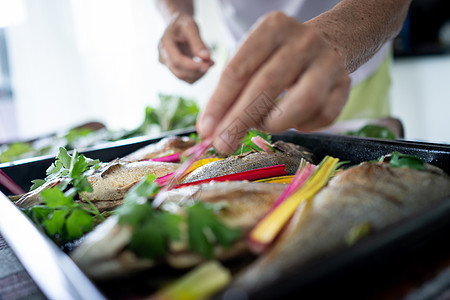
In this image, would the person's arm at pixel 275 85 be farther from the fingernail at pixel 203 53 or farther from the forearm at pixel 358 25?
the fingernail at pixel 203 53

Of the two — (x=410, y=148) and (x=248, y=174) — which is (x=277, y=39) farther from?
(x=410, y=148)

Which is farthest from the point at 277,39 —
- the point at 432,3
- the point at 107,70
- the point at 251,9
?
the point at 107,70

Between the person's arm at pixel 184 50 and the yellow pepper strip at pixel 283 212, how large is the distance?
948 millimetres

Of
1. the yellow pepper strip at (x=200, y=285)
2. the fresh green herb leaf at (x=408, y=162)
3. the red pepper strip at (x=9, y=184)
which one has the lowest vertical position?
the red pepper strip at (x=9, y=184)

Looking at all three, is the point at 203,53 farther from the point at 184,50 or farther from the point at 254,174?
the point at 254,174

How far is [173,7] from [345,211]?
1956 millimetres

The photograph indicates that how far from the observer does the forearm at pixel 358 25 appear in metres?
0.92

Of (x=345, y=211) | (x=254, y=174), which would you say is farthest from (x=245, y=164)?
(x=345, y=211)

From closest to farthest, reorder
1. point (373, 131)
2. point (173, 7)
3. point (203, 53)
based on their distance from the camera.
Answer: point (203, 53) < point (373, 131) < point (173, 7)

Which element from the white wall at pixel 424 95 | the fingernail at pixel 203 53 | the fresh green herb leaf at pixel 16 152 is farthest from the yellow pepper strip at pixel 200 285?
the white wall at pixel 424 95

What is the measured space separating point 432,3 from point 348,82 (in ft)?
16.0

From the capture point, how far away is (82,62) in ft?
22.1

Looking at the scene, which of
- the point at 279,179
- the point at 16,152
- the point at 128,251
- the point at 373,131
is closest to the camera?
the point at 128,251

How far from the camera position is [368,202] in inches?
25.7
